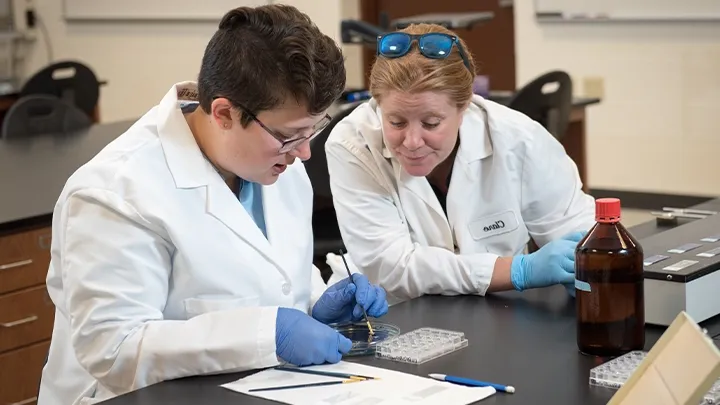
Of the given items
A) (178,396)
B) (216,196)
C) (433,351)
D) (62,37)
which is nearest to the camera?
(178,396)

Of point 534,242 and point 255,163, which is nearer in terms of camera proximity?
point 255,163

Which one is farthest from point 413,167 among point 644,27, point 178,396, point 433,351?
point 644,27

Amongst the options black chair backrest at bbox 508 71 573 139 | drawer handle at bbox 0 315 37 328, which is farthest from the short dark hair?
black chair backrest at bbox 508 71 573 139

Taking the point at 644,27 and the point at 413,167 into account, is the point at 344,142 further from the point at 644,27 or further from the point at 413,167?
the point at 644,27

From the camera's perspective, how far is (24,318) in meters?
2.93

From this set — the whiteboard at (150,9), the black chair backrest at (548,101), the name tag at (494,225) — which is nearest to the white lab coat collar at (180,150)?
the name tag at (494,225)

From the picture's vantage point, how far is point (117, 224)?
1.66m

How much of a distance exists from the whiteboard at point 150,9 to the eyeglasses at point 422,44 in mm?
4427

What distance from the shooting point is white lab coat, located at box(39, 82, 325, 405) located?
63.9 inches

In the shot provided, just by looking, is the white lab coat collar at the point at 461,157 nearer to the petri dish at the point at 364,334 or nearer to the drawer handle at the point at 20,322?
the petri dish at the point at 364,334

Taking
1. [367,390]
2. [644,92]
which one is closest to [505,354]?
[367,390]

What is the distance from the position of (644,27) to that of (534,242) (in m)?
2.92

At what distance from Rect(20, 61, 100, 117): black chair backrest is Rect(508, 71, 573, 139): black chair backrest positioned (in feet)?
7.52

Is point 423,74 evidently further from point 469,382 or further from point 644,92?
point 644,92
